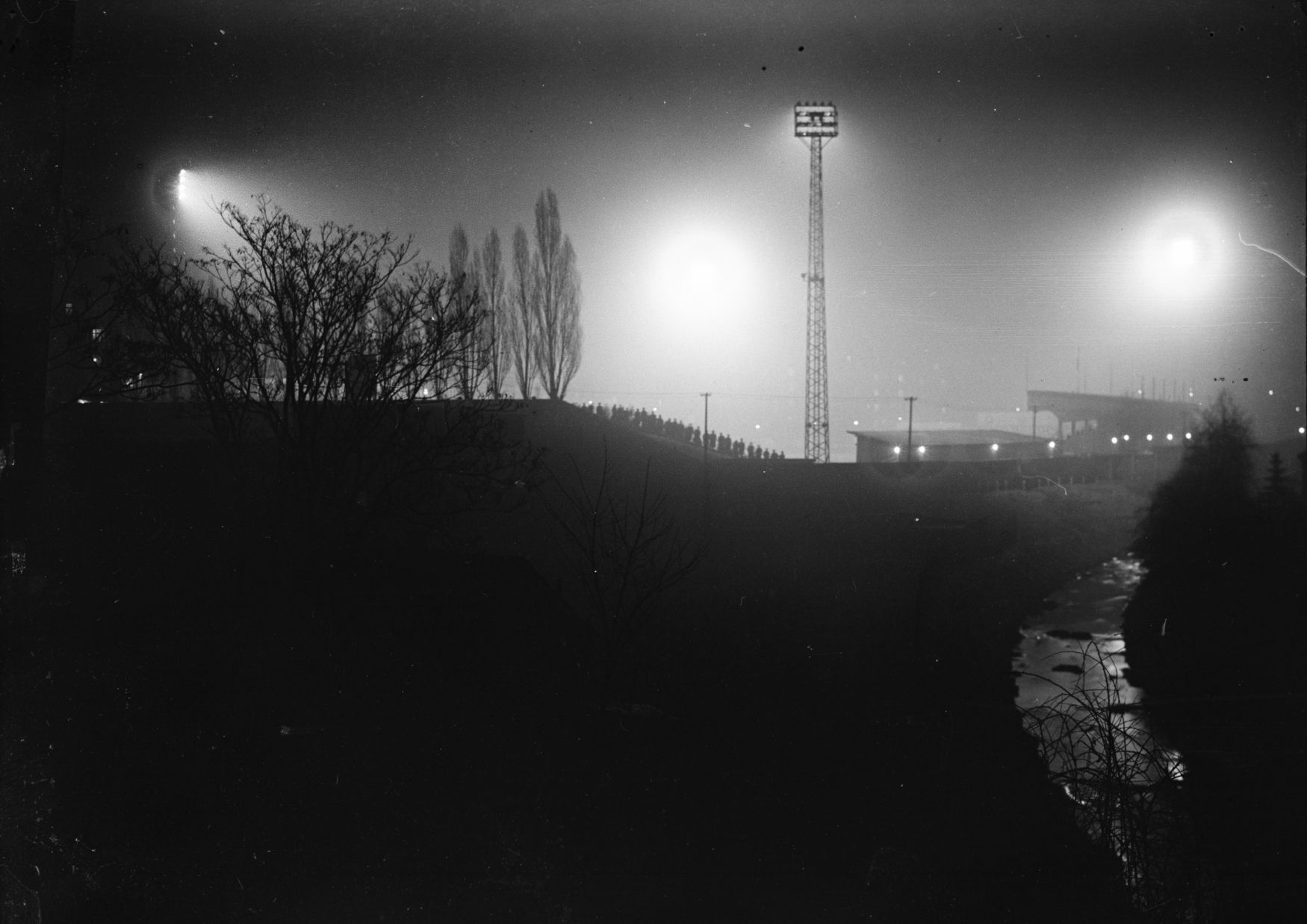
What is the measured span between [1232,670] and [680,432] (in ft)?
13.0

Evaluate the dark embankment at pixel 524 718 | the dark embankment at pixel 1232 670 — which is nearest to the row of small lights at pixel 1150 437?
the dark embankment at pixel 1232 670

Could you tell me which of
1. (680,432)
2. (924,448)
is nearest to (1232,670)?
(924,448)

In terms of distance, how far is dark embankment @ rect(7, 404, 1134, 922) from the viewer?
296 centimetres

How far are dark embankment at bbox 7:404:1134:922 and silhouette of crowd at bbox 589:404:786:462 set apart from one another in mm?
139

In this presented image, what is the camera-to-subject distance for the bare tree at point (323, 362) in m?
4.53

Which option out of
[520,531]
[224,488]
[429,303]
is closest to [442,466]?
[520,531]

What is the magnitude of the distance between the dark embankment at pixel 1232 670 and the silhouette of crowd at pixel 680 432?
8.98ft

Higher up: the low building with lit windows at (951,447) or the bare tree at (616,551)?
the low building with lit windows at (951,447)

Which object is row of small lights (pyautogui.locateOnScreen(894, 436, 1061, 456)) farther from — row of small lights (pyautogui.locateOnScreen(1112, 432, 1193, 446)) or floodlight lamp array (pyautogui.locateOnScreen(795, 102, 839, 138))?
floodlight lamp array (pyautogui.locateOnScreen(795, 102, 839, 138))

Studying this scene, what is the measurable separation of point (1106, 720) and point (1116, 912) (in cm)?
116

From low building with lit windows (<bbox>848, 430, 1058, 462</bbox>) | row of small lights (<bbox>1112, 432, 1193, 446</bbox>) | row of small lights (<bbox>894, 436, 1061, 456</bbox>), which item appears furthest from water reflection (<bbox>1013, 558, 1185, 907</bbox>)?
row of small lights (<bbox>1112, 432, 1193, 446</bbox>)

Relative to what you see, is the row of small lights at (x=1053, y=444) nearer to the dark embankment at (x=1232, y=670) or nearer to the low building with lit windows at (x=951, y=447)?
the low building with lit windows at (x=951, y=447)

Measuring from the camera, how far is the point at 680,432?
5.09 metres

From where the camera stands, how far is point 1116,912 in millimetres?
2814
